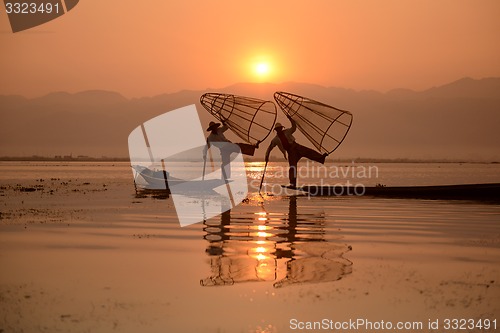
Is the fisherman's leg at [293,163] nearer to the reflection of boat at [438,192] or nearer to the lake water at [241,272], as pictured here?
the reflection of boat at [438,192]

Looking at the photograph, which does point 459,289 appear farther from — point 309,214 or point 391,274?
point 309,214

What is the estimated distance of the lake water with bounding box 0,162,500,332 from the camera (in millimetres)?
8852

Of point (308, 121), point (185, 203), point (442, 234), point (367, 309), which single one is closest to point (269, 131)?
point (308, 121)

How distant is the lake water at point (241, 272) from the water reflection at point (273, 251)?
3cm

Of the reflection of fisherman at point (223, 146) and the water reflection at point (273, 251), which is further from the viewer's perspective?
the reflection of fisherman at point (223, 146)

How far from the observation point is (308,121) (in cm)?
3014

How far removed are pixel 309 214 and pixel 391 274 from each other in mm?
11002

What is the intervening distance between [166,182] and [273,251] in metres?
21.7

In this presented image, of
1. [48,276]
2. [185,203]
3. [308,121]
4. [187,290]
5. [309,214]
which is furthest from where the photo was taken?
[308,121]

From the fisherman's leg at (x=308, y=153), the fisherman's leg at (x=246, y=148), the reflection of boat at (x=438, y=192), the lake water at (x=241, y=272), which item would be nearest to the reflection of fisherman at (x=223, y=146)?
the fisherman's leg at (x=246, y=148)

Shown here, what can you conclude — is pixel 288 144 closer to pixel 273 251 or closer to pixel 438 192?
pixel 438 192

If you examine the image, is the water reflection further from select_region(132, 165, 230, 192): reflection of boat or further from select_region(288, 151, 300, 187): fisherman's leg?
select_region(132, 165, 230, 192): reflection of boat

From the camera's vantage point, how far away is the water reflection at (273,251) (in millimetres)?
11172

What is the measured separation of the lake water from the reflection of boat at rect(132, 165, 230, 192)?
1043cm
